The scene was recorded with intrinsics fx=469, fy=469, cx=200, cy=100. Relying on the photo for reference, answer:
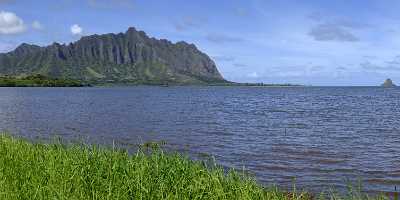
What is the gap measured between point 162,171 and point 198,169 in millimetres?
1046

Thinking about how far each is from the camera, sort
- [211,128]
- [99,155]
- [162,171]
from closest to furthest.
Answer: [162,171] < [99,155] < [211,128]

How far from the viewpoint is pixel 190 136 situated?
37.7 m

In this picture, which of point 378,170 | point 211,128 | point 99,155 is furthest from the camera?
point 211,128

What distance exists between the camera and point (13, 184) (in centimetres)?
1092

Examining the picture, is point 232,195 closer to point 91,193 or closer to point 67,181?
point 91,193

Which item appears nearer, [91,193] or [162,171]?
[91,193]

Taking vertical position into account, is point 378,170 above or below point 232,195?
below

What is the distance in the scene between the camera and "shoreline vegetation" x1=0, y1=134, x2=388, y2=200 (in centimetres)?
1027

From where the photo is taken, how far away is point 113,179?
37.8ft

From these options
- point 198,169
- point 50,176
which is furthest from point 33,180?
point 198,169

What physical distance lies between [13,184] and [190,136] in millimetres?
26991

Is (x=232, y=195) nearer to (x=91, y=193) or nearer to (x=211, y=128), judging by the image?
(x=91, y=193)

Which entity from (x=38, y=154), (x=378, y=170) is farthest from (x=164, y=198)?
(x=378, y=170)

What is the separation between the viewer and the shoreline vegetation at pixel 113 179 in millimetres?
10266
